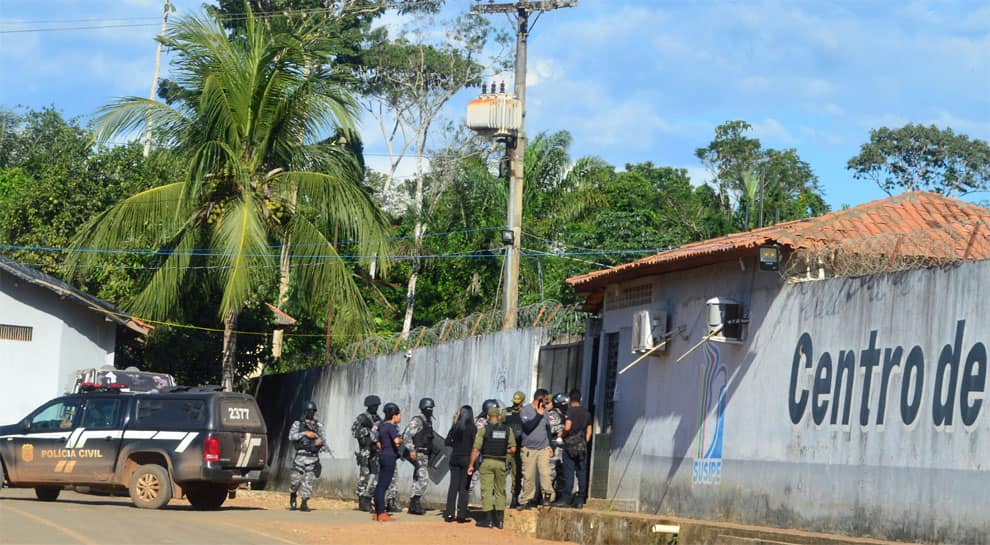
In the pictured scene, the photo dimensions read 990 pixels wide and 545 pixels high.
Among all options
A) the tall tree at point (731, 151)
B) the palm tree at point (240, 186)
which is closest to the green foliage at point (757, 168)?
the tall tree at point (731, 151)

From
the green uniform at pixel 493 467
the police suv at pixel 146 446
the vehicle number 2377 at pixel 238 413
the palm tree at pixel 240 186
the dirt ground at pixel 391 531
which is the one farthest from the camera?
the palm tree at pixel 240 186

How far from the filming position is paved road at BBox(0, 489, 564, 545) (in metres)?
13.6

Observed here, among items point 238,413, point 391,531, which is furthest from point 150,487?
point 391,531

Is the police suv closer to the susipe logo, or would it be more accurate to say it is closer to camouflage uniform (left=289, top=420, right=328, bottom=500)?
camouflage uniform (left=289, top=420, right=328, bottom=500)

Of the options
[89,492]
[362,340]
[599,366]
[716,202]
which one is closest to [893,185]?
[716,202]

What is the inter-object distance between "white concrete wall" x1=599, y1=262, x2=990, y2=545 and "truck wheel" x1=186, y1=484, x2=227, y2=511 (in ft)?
20.1

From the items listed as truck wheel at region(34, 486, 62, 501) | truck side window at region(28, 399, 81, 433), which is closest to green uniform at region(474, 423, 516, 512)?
truck side window at region(28, 399, 81, 433)

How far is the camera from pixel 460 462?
60.0ft

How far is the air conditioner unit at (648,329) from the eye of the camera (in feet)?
57.3

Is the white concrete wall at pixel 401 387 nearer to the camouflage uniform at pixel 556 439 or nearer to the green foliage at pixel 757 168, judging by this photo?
the camouflage uniform at pixel 556 439

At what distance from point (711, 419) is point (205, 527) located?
6326 mm

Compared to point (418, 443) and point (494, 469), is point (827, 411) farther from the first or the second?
point (418, 443)

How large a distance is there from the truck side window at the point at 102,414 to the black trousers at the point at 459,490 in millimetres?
4949

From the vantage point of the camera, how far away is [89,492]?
2144 centimetres
